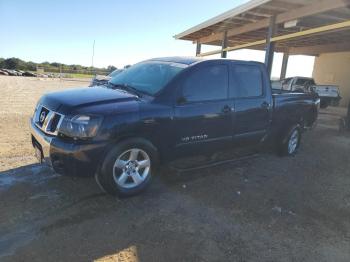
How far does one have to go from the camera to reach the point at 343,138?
934 cm

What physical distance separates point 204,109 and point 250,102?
1.13 m

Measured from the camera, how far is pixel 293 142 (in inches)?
270

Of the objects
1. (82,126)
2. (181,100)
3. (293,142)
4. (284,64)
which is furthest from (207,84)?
(284,64)

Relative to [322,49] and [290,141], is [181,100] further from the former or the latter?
[322,49]

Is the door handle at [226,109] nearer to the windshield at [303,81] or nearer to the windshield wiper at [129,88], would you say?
the windshield wiper at [129,88]

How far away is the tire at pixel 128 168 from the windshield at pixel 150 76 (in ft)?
2.70

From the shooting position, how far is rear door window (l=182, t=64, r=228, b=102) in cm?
452

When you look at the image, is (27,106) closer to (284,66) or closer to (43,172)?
(43,172)

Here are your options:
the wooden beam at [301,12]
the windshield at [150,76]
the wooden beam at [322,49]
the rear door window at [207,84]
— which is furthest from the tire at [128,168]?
the wooden beam at [322,49]

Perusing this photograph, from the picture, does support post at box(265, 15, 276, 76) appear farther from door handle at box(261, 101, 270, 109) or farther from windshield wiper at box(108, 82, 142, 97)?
windshield wiper at box(108, 82, 142, 97)

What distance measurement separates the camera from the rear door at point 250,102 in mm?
5164

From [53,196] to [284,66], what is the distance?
23672 mm

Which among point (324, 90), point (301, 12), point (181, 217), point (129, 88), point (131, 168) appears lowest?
point (181, 217)

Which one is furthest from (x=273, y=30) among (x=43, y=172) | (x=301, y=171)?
(x=43, y=172)
